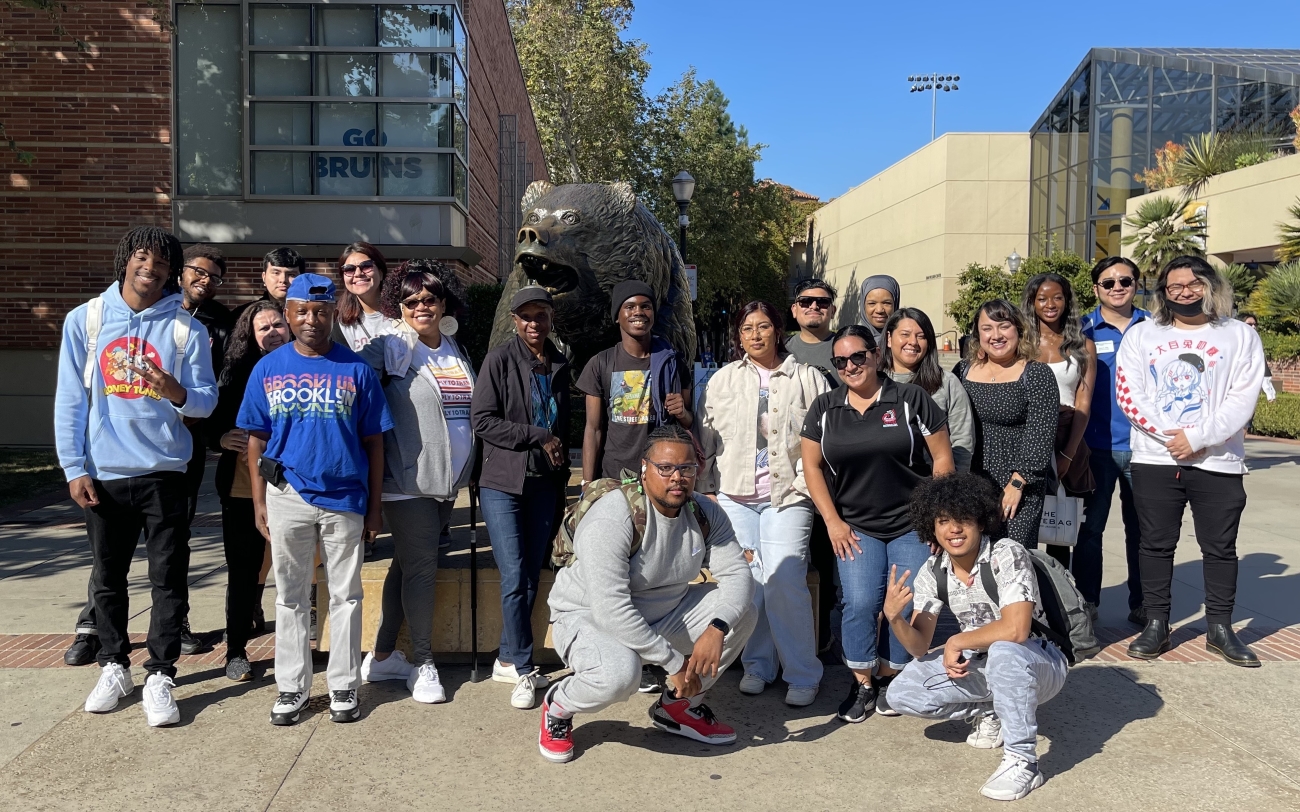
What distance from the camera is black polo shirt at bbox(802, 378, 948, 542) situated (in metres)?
3.79

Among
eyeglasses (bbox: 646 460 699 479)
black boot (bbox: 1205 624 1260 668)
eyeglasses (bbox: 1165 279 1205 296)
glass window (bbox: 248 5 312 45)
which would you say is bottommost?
black boot (bbox: 1205 624 1260 668)

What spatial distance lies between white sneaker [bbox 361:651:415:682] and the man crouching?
96 cm

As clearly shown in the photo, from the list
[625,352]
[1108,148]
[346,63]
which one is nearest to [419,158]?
[346,63]

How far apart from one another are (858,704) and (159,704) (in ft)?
8.79

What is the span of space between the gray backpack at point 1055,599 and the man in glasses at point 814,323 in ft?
3.55

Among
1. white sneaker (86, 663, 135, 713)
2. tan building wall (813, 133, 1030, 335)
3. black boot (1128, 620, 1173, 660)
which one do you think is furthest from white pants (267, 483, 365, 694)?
tan building wall (813, 133, 1030, 335)

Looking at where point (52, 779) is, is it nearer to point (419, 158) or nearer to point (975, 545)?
point (975, 545)

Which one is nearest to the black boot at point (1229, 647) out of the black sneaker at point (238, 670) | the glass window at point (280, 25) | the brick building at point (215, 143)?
the black sneaker at point (238, 670)

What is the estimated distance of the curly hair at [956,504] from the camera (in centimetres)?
344

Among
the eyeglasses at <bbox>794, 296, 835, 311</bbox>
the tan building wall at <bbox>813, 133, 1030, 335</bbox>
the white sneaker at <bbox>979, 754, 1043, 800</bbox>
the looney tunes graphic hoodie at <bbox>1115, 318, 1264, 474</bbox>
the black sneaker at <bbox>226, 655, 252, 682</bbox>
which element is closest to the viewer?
the white sneaker at <bbox>979, 754, 1043, 800</bbox>

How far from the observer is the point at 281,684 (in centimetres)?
374

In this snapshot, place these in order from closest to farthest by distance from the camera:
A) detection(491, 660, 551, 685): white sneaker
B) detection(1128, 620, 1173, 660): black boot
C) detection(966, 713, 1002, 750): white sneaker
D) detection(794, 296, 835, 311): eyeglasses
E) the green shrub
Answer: detection(966, 713, 1002, 750): white sneaker → detection(491, 660, 551, 685): white sneaker → detection(794, 296, 835, 311): eyeglasses → detection(1128, 620, 1173, 660): black boot → the green shrub

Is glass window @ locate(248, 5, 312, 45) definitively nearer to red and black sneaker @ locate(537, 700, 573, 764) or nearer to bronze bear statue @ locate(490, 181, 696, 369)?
bronze bear statue @ locate(490, 181, 696, 369)

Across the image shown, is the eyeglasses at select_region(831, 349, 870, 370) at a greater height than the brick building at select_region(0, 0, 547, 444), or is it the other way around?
the brick building at select_region(0, 0, 547, 444)
